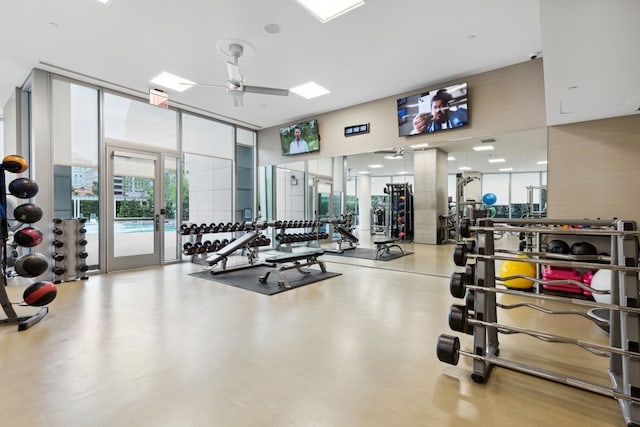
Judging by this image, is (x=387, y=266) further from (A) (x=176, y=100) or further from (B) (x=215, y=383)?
(A) (x=176, y=100)

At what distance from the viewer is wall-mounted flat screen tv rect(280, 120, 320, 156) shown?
6.47 metres

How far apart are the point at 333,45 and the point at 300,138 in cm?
301

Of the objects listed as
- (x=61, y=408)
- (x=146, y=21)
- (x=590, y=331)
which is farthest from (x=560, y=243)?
(x=146, y=21)

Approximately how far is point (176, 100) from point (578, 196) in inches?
258

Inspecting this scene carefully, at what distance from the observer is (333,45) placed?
381cm

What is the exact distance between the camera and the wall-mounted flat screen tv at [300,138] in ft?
21.2

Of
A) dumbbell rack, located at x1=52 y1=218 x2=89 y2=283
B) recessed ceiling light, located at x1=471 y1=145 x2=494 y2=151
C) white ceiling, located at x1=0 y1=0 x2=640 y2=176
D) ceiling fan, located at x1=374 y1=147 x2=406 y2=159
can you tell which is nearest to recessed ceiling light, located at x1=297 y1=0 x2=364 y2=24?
white ceiling, located at x1=0 y1=0 x2=640 y2=176

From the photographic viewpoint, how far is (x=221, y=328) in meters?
2.65

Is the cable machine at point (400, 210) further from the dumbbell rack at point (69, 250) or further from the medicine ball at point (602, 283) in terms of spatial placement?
the dumbbell rack at point (69, 250)

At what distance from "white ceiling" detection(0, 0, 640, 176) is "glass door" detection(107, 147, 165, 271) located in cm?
130

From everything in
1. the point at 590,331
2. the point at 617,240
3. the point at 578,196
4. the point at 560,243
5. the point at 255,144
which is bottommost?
the point at 590,331

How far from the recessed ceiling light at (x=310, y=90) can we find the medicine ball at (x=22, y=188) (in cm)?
373

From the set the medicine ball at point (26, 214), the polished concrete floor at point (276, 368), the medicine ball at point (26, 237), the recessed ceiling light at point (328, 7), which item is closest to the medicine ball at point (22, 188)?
the medicine ball at point (26, 214)

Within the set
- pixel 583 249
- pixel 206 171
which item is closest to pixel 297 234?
pixel 206 171
